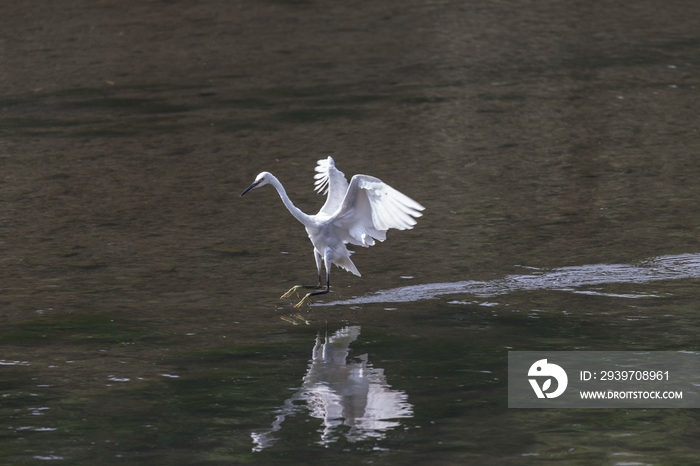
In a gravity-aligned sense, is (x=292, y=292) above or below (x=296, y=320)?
above

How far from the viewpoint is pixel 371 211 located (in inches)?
300

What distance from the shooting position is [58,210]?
10.4 meters

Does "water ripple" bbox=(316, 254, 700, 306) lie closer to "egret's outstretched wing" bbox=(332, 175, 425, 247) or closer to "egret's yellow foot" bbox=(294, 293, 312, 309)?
"egret's yellow foot" bbox=(294, 293, 312, 309)

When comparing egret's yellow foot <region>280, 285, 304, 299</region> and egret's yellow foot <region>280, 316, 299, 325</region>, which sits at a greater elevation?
egret's yellow foot <region>280, 285, 304, 299</region>

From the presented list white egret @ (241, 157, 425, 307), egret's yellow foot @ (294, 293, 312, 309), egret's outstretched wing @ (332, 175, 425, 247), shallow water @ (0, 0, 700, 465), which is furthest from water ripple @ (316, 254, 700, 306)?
egret's outstretched wing @ (332, 175, 425, 247)

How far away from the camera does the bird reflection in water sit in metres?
5.75

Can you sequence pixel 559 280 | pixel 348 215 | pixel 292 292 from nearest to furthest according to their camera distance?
1. pixel 348 215
2. pixel 292 292
3. pixel 559 280

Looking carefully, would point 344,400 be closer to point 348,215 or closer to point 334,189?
point 348,215

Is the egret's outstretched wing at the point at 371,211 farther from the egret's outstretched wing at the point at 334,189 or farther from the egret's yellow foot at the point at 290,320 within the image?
the egret's yellow foot at the point at 290,320

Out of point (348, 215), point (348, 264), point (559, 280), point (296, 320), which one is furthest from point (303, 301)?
point (559, 280)

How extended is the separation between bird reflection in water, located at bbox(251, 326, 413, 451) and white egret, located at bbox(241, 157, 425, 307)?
1011 millimetres

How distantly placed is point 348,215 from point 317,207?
2.74 metres

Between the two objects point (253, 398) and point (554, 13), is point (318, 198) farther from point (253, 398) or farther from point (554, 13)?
point (554, 13)

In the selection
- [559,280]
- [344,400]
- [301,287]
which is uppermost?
[559,280]
